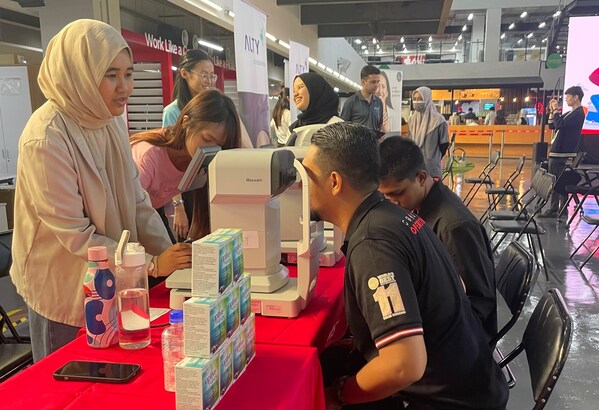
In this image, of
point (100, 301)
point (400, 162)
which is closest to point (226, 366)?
point (100, 301)

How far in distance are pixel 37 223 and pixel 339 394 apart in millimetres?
1005

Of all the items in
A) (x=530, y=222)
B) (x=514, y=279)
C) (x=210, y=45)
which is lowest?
(x=530, y=222)

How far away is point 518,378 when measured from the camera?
9.30ft

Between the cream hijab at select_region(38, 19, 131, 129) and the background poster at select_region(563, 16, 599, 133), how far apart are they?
8.41 meters

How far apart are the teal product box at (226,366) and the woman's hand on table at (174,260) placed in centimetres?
55

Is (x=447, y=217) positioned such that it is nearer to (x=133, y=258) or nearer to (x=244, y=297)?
(x=244, y=297)

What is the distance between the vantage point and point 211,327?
0.98 m

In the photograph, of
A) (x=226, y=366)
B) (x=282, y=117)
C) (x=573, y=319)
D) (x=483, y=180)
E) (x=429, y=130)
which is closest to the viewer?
(x=226, y=366)

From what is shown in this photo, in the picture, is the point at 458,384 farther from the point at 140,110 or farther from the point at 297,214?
the point at 140,110

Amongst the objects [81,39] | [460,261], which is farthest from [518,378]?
[81,39]

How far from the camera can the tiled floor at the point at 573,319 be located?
104 inches

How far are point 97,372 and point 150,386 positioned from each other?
0.14 m

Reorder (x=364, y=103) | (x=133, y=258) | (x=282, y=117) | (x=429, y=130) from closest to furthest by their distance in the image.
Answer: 1. (x=133, y=258)
2. (x=364, y=103)
3. (x=282, y=117)
4. (x=429, y=130)

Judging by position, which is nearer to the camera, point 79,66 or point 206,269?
point 206,269
